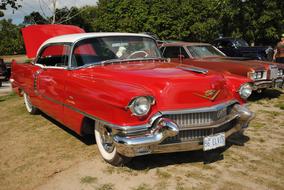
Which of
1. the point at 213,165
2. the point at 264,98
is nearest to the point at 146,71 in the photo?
the point at 213,165

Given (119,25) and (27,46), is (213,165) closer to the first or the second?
(27,46)

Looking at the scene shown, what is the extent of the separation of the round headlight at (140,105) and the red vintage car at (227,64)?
4.54 metres

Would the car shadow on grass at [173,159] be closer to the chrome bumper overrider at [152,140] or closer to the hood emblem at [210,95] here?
the chrome bumper overrider at [152,140]

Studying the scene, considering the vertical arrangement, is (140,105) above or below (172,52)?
below

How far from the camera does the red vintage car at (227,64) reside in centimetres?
818

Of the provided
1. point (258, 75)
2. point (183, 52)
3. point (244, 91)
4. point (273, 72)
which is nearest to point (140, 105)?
point (244, 91)

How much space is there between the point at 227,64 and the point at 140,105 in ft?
17.0

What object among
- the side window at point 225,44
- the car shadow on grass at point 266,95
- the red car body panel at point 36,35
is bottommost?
the car shadow on grass at point 266,95

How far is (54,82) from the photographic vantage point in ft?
17.7

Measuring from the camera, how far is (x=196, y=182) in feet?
12.7

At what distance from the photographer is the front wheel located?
13.9 feet

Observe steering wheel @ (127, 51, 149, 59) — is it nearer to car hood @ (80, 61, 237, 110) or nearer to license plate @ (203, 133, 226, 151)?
car hood @ (80, 61, 237, 110)

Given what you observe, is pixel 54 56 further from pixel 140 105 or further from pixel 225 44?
pixel 225 44

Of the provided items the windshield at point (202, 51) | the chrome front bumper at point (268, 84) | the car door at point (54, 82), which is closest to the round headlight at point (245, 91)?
the car door at point (54, 82)
